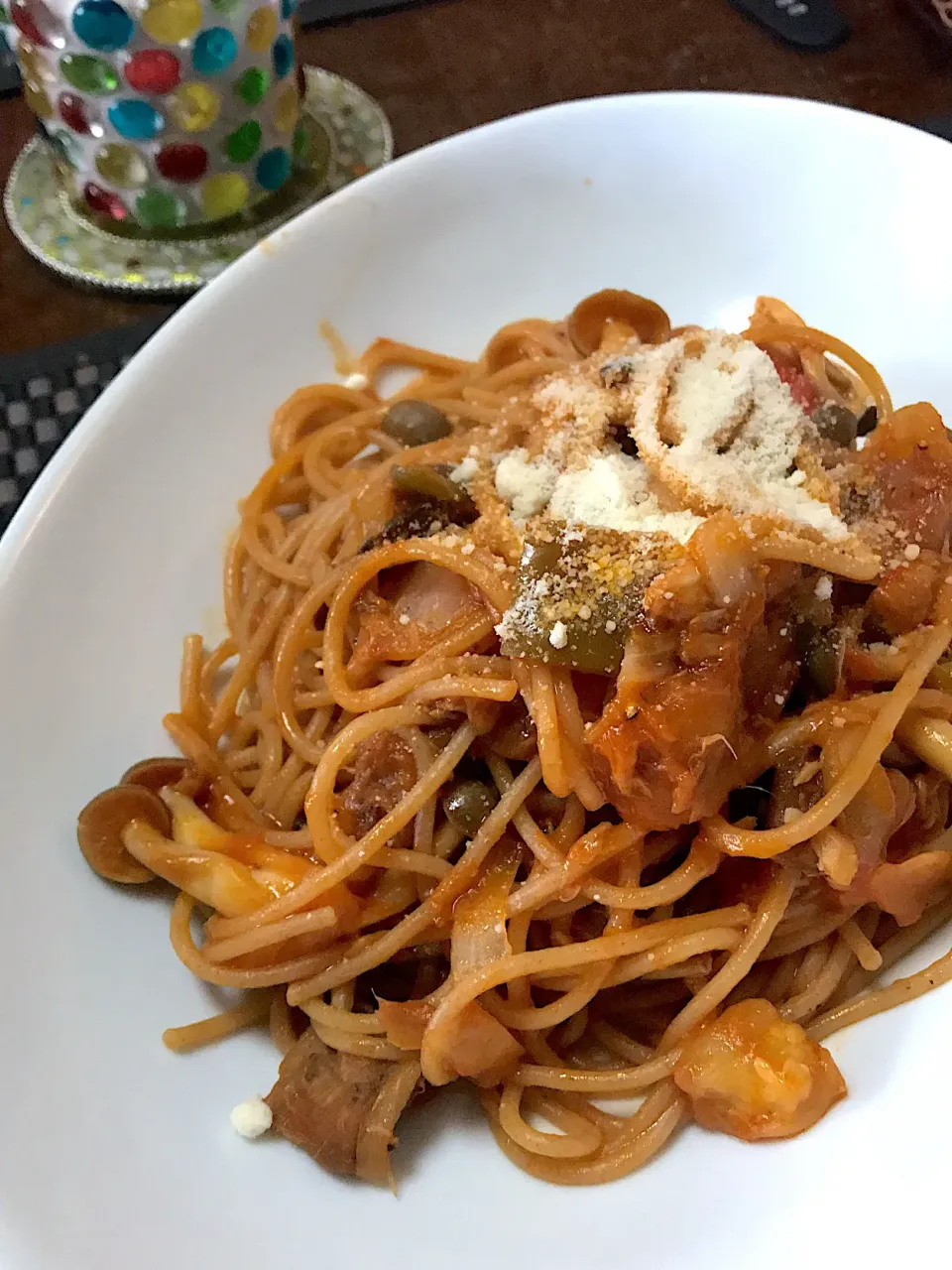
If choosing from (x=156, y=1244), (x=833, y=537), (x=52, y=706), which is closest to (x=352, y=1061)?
(x=156, y=1244)

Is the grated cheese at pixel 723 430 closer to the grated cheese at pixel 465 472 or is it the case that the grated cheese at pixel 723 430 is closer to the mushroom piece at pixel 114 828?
the grated cheese at pixel 465 472

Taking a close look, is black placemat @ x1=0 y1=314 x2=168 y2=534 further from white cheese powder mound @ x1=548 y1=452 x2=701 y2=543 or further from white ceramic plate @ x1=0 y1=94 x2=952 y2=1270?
white cheese powder mound @ x1=548 y1=452 x2=701 y2=543

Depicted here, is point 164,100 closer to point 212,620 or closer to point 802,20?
point 212,620

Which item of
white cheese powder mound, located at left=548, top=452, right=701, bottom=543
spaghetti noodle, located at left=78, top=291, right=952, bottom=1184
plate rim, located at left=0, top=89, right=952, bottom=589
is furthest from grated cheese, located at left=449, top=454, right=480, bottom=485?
plate rim, located at left=0, top=89, right=952, bottom=589

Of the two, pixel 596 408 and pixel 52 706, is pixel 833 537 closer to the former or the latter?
pixel 596 408

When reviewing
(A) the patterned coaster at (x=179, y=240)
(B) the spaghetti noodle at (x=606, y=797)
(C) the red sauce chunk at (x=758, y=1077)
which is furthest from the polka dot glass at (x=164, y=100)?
(C) the red sauce chunk at (x=758, y=1077)
